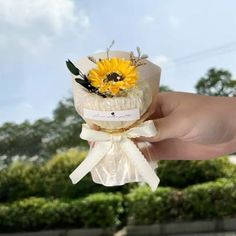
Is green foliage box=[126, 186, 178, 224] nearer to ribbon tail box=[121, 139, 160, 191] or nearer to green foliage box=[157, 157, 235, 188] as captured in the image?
green foliage box=[157, 157, 235, 188]

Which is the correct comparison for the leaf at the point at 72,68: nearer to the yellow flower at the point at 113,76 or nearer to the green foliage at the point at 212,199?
the yellow flower at the point at 113,76

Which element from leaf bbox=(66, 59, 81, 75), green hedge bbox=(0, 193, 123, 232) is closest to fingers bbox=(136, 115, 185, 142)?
leaf bbox=(66, 59, 81, 75)

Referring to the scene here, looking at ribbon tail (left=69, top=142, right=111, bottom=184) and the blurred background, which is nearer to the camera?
ribbon tail (left=69, top=142, right=111, bottom=184)

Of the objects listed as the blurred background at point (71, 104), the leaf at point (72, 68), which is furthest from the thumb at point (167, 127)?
the blurred background at point (71, 104)

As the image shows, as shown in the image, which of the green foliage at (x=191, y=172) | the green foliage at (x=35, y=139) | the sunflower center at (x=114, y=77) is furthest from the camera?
the green foliage at (x=35, y=139)

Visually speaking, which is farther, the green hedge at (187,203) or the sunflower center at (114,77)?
the green hedge at (187,203)

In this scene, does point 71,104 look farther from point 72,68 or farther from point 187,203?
point 72,68

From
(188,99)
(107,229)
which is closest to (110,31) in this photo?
(107,229)
